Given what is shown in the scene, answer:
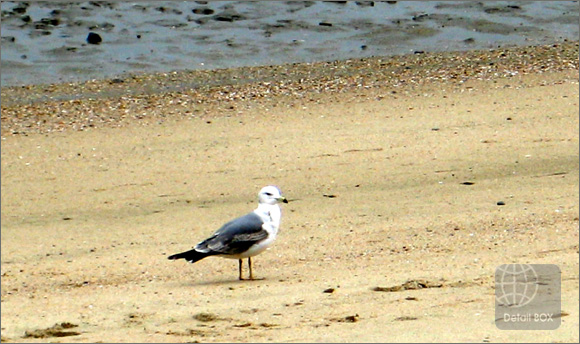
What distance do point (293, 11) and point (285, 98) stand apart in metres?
6.22

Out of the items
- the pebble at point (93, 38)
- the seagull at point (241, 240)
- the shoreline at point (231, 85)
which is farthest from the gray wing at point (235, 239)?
the pebble at point (93, 38)

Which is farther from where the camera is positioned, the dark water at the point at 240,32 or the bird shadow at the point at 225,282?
the dark water at the point at 240,32

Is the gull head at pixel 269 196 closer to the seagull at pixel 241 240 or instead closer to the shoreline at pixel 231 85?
the seagull at pixel 241 240

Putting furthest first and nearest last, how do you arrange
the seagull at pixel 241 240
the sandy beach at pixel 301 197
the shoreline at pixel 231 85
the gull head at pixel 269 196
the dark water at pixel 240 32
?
1. the dark water at pixel 240 32
2. the shoreline at pixel 231 85
3. the gull head at pixel 269 196
4. the seagull at pixel 241 240
5. the sandy beach at pixel 301 197

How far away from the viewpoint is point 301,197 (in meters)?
9.14

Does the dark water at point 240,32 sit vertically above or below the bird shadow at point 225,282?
below

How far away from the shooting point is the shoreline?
12023 millimetres

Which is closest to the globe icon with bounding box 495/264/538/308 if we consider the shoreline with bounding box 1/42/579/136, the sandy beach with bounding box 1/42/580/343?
the sandy beach with bounding box 1/42/580/343

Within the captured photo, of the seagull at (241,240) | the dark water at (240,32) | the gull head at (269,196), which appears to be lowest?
the dark water at (240,32)

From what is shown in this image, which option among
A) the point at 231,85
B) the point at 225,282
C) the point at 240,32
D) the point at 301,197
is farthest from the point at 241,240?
the point at 240,32

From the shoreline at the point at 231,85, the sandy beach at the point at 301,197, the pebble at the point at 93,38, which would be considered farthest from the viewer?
the pebble at the point at 93,38

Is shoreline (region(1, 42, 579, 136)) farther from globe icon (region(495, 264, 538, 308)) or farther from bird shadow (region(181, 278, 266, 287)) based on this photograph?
globe icon (region(495, 264, 538, 308))

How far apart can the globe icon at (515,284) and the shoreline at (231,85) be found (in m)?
5.86

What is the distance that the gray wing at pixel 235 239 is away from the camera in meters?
6.97
